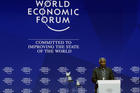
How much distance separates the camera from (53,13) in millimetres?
9305

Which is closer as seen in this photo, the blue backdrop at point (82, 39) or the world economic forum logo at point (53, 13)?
the blue backdrop at point (82, 39)

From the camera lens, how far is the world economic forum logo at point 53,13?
30.4ft

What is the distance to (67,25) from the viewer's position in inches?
365

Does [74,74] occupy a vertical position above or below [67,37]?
below

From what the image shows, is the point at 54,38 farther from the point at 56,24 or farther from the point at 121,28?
the point at 121,28

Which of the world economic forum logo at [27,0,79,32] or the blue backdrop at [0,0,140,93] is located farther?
the world economic forum logo at [27,0,79,32]

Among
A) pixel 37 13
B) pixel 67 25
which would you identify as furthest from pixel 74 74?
pixel 37 13

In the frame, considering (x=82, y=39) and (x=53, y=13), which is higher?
(x=53, y=13)

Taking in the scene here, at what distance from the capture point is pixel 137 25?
912cm

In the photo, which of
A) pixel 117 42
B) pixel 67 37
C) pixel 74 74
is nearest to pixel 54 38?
pixel 67 37

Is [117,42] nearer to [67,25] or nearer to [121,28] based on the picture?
[121,28]

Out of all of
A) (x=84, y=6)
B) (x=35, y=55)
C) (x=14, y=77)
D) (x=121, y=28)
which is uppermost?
(x=84, y=6)

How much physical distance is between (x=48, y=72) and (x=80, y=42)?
3.73 ft

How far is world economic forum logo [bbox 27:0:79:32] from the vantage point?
30.4 feet
